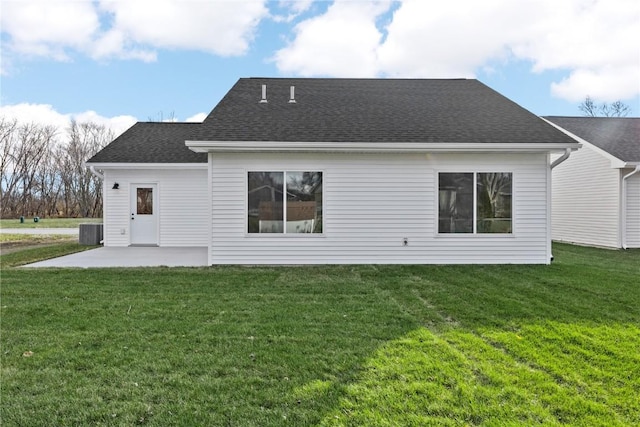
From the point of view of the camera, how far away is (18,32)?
28.5ft

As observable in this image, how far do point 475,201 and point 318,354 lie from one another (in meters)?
6.20

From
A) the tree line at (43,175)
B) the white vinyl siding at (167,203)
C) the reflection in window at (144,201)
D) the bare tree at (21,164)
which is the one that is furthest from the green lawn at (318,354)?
the bare tree at (21,164)

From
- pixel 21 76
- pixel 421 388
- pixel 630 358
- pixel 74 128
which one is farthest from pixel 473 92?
pixel 74 128

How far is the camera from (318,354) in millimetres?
3375

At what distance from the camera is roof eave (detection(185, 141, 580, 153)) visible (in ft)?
25.8

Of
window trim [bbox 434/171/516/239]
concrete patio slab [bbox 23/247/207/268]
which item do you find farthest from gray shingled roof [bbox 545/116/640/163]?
concrete patio slab [bbox 23/247/207/268]

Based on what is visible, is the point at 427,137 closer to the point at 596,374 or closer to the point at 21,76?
the point at 596,374

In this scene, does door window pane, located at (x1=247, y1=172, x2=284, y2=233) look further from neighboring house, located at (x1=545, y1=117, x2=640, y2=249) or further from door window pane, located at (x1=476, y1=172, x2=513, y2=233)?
neighboring house, located at (x1=545, y1=117, x2=640, y2=249)

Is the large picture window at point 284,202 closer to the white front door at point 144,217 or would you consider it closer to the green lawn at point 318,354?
the green lawn at point 318,354

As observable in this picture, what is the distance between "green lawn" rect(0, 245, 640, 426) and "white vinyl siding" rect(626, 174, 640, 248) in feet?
22.2

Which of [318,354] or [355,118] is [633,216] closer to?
[355,118]

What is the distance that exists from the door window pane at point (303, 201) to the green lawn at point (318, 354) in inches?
84.8

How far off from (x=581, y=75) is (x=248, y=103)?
29.7 m

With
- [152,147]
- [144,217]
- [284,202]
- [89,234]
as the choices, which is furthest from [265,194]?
[89,234]
